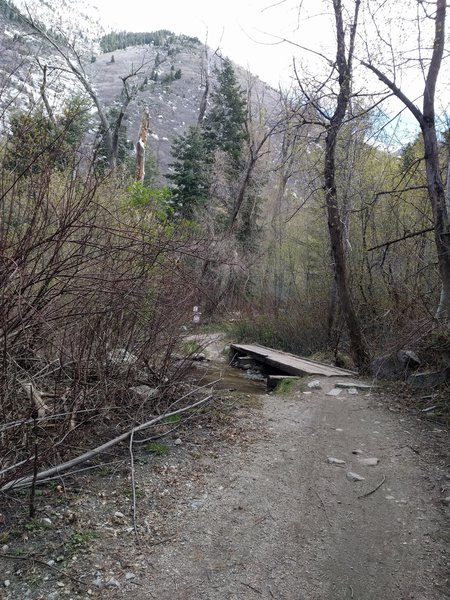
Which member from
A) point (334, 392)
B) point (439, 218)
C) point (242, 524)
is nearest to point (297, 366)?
point (334, 392)

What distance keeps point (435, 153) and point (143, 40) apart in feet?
443

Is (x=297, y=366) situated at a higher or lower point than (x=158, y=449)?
lower

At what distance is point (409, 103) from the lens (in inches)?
308

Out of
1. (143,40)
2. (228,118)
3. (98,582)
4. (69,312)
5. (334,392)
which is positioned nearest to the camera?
(98,582)

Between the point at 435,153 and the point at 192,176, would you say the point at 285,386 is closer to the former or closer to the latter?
the point at 435,153

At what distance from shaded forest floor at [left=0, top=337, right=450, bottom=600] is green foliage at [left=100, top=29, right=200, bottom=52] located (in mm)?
128004

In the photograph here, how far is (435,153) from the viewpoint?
25.4ft

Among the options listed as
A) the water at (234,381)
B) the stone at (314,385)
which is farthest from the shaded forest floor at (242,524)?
the water at (234,381)

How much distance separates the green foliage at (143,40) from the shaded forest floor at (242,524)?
128004 millimetres

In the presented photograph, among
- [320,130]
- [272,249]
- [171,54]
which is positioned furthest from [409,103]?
[171,54]

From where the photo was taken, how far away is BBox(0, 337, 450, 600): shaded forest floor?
2830 millimetres

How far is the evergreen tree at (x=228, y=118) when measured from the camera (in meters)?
30.6

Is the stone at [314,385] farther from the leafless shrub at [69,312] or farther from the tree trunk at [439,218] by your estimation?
the leafless shrub at [69,312]

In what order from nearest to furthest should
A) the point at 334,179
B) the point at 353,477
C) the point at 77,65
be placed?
the point at 353,477 → the point at 334,179 → the point at 77,65
